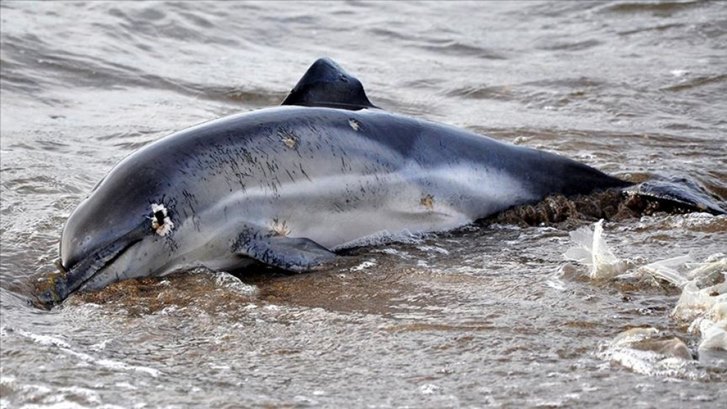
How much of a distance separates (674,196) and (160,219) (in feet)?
10.00

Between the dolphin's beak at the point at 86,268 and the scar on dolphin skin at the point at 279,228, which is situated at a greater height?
the scar on dolphin skin at the point at 279,228

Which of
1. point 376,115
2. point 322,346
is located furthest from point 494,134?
point 322,346

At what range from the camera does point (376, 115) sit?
280 inches

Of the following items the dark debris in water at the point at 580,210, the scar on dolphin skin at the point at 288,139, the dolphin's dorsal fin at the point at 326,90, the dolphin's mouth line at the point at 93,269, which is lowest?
the dolphin's mouth line at the point at 93,269

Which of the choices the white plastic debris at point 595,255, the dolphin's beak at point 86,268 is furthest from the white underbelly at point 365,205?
the white plastic debris at point 595,255

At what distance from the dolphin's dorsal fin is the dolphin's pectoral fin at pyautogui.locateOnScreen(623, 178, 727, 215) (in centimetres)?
173

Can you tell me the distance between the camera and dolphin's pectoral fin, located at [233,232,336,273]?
244 inches

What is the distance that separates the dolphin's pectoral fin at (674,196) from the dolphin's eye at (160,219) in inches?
113

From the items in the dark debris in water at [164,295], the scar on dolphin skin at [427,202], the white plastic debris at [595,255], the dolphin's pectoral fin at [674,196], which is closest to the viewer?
the dark debris in water at [164,295]

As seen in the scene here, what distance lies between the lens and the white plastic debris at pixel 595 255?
5.91 m

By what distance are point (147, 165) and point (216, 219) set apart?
0.43 meters

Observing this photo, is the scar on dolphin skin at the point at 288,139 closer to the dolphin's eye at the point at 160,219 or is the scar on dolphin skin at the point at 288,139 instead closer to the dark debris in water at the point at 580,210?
the dolphin's eye at the point at 160,219

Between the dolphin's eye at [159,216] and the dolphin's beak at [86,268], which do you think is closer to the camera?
the dolphin's beak at [86,268]

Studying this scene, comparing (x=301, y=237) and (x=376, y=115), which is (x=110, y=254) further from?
(x=376, y=115)
